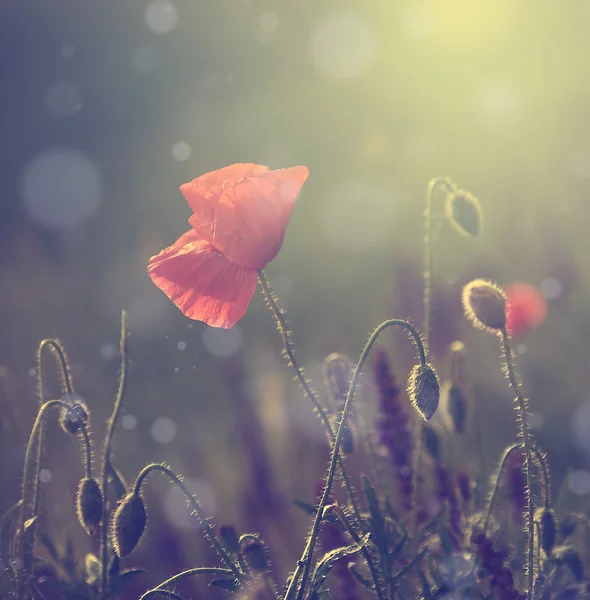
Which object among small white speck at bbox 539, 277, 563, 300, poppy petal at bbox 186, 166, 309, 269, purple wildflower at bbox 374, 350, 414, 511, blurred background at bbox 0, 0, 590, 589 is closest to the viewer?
poppy petal at bbox 186, 166, 309, 269

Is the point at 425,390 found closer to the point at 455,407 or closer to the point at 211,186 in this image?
the point at 455,407

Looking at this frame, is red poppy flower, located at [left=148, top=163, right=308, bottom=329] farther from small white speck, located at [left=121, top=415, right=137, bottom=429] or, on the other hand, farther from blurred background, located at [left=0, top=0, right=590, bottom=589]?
small white speck, located at [left=121, top=415, right=137, bottom=429]

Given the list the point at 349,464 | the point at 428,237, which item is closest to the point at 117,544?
the point at 428,237

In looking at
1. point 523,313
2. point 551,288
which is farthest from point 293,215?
point 523,313

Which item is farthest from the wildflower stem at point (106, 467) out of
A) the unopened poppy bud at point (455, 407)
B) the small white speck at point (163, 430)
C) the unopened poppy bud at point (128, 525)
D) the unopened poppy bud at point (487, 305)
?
the small white speck at point (163, 430)

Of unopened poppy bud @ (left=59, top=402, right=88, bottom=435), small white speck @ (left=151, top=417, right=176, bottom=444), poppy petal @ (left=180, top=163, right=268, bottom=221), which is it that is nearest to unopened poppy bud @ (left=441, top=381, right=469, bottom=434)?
poppy petal @ (left=180, top=163, right=268, bottom=221)

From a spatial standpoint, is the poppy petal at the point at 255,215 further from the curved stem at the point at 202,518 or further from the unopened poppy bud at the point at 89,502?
the unopened poppy bud at the point at 89,502
